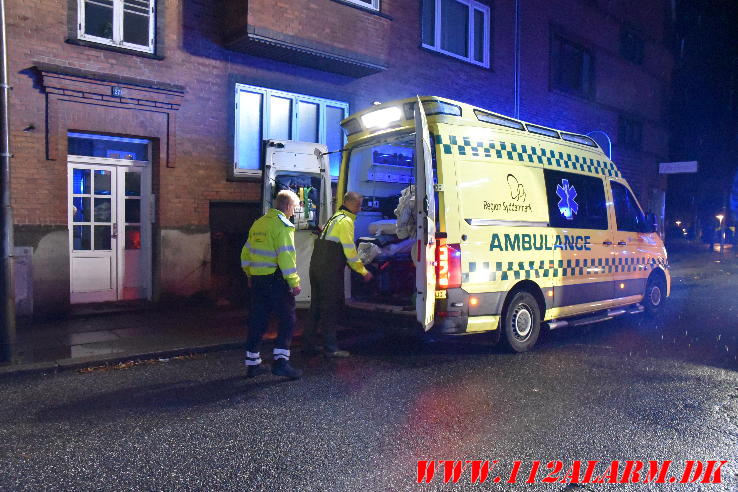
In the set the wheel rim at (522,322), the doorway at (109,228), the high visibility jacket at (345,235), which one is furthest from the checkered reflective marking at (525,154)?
the doorway at (109,228)

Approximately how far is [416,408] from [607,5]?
17400 millimetres

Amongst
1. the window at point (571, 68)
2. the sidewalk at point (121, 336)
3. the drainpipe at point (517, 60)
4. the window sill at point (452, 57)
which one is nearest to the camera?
the sidewalk at point (121, 336)

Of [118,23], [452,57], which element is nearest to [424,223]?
[118,23]

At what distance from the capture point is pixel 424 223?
18.7 ft

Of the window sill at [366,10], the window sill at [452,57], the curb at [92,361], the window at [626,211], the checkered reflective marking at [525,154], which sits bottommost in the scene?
the curb at [92,361]

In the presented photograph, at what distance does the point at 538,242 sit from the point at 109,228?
6.49 m

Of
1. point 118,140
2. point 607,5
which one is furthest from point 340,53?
point 607,5

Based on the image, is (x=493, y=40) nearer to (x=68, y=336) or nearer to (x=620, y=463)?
(x=68, y=336)

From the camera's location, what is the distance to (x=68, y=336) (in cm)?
730

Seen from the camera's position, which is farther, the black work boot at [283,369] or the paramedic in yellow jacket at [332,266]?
the paramedic in yellow jacket at [332,266]

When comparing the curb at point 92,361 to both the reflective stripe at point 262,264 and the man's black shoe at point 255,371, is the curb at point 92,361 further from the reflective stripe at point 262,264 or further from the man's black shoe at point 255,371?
the reflective stripe at point 262,264

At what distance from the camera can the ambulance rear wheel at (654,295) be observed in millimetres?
8883

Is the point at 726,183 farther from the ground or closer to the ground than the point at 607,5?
closer to the ground

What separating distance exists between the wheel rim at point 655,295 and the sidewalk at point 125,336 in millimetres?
5285
